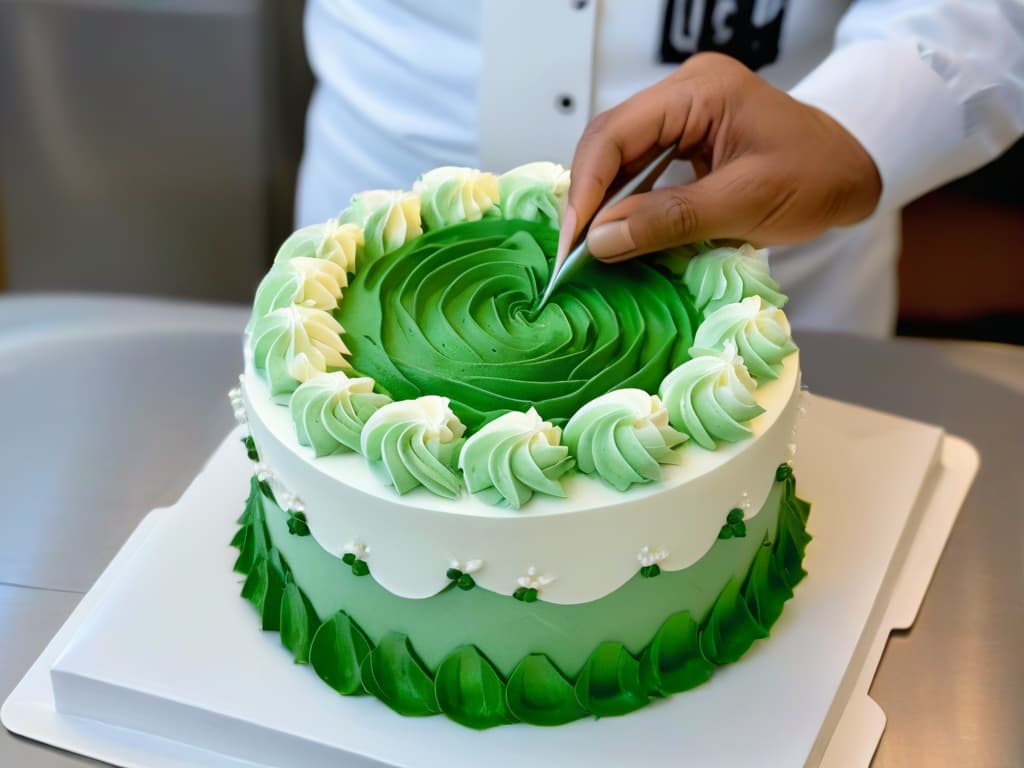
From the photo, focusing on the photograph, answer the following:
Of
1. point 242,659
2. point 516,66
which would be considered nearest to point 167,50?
point 516,66

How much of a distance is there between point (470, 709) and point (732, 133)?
2.47ft

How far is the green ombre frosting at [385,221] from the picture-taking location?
1.52m

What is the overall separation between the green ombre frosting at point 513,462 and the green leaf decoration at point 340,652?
0.76ft

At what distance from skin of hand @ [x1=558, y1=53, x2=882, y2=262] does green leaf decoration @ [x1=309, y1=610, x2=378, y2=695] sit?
0.49m

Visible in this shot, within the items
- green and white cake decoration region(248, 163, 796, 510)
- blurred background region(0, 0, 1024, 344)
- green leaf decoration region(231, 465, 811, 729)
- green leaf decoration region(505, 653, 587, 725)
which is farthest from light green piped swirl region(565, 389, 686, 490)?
blurred background region(0, 0, 1024, 344)

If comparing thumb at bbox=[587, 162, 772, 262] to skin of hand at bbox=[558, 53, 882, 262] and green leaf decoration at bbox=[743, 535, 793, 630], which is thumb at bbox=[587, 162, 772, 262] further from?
green leaf decoration at bbox=[743, 535, 793, 630]

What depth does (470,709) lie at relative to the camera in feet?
4.17

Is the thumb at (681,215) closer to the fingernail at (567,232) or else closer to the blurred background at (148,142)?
the fingernail at (567,232)

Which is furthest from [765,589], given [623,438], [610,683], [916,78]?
[916,78]

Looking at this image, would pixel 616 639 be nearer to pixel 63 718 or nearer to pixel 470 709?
pixel 470 709

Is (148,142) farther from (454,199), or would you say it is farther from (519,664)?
(519,664)

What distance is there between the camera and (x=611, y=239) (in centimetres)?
140

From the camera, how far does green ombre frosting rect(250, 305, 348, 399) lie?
1278 mm

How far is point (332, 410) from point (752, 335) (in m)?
0.45
